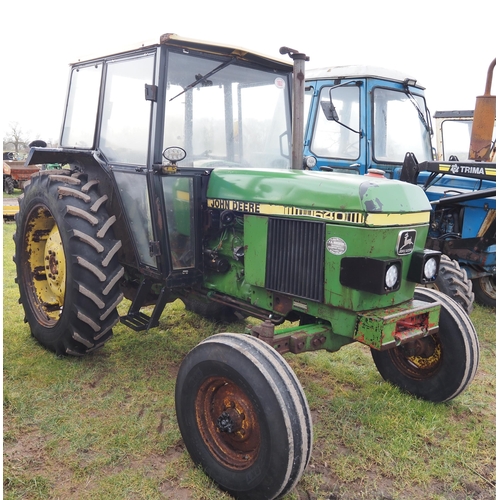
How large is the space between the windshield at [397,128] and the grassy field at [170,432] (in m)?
2.50

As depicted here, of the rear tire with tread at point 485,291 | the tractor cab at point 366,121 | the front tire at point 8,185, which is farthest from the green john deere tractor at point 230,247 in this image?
the front tire at point 8,185

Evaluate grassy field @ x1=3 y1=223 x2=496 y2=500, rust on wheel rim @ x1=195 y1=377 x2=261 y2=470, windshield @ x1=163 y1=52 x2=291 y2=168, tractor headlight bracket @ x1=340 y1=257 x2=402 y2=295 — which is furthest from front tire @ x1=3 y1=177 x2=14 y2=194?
tractor headlight bracket @ x1=340 y1=257 x2=402 y2=295

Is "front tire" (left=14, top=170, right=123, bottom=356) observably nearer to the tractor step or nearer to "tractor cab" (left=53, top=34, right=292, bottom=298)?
the tractor step

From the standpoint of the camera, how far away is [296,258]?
2.96 metres

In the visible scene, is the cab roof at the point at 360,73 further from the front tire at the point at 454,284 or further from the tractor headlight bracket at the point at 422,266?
the tractor headlight bracket at the point at 422,266

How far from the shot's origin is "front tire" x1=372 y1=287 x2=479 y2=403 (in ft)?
10.8

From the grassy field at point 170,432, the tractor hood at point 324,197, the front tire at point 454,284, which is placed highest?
the tractor hood at point 324,197

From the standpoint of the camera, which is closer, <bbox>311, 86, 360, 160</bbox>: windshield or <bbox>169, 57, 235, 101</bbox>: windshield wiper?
<bbox>169, 57, 235, 101</bbox>: windshield wiper

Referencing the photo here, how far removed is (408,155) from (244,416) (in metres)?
3.81

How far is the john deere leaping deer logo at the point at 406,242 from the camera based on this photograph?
2.77m

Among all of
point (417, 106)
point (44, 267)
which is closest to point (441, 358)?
point (44, 267)

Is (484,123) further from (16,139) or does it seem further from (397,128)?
(16,139)

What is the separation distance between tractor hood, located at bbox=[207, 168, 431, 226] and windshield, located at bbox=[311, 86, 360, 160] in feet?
8.60

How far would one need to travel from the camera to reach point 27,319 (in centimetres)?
433
